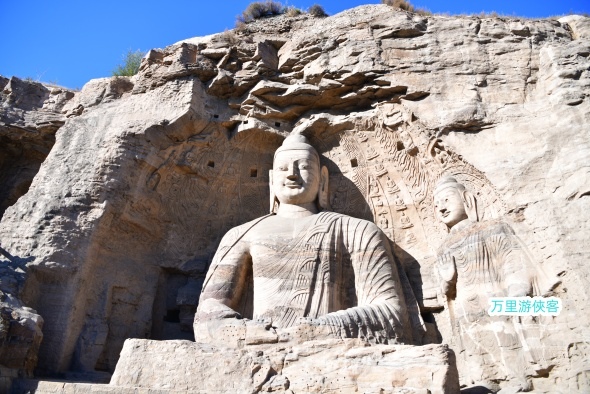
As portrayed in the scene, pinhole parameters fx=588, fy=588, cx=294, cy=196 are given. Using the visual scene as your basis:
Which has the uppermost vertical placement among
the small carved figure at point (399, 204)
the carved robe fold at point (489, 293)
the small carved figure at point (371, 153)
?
the small carved figure at point (371, 153)

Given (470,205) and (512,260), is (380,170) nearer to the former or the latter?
(470,205)

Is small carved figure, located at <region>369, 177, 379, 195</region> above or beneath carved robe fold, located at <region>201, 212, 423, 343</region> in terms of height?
above

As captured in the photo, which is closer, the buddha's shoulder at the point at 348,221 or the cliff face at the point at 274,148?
the cliff face at the point at 274,148

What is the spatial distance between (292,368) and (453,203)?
9.44ft

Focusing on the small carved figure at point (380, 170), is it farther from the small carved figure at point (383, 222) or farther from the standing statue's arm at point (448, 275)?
the standing statue's arm at point (448, 275)

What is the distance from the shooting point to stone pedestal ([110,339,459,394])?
445 cm

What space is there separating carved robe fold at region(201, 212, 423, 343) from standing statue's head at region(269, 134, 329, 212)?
448 millimetres

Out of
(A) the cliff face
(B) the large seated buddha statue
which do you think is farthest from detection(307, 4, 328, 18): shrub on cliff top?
(B) the large seated buddha statue

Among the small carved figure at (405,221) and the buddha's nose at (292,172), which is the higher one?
the buddha's nose at (292,172)

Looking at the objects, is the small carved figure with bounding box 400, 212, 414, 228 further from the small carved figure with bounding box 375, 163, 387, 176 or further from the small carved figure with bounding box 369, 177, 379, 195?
the small carved figure with bounding box 375, 163, 387, 176

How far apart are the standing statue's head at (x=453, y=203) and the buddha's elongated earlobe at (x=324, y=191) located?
1.50 meters

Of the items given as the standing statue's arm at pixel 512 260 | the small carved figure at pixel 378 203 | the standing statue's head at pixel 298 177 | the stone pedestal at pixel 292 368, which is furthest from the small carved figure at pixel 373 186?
the stone pedestal at pixel 292 368

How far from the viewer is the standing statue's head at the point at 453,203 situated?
6.63m

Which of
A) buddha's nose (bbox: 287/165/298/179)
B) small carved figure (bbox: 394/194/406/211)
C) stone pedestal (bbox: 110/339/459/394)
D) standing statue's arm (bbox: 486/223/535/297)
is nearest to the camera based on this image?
stone pedestal (bbox: 110/339/459/394)
